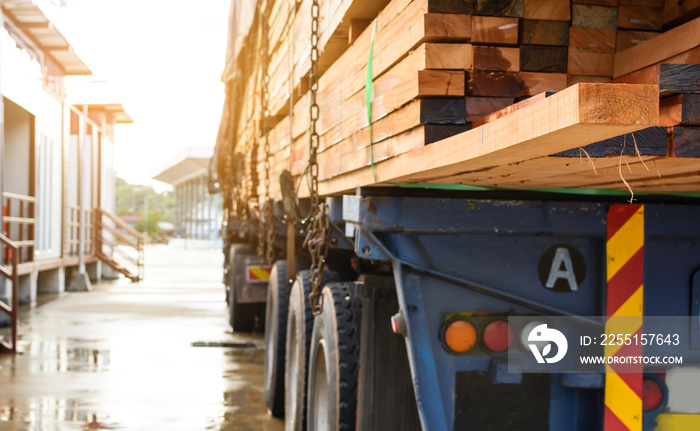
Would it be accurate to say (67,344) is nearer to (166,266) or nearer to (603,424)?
(603,424)

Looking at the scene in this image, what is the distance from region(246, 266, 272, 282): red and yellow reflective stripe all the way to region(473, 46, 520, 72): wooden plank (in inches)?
274

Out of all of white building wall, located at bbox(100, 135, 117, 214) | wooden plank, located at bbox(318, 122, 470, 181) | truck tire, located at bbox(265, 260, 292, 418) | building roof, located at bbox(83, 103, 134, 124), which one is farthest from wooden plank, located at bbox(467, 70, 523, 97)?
building roof, located at bbox(83, 103, 134, 124)

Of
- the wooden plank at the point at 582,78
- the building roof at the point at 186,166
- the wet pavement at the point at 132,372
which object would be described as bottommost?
the wet pavement at the point at 132,372

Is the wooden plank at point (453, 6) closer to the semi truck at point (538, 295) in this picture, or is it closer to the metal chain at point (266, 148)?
the semi truck at point (538, 295)

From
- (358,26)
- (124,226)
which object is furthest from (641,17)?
(124,226)

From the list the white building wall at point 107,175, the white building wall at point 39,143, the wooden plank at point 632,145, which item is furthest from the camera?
the white building wall at point 107,175

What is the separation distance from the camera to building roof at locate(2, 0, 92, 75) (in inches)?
555

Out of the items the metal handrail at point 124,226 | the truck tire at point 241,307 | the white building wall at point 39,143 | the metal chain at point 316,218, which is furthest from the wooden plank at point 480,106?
the metal handrail at point 124,226

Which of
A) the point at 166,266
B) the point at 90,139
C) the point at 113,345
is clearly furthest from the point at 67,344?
the point at 166,266

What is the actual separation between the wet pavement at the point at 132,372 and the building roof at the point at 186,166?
69.4 feet

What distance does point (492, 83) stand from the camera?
2.54 m

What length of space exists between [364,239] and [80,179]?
58.3ft

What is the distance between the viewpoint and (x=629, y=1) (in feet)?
8.78

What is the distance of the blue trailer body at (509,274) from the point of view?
9.71 feet
